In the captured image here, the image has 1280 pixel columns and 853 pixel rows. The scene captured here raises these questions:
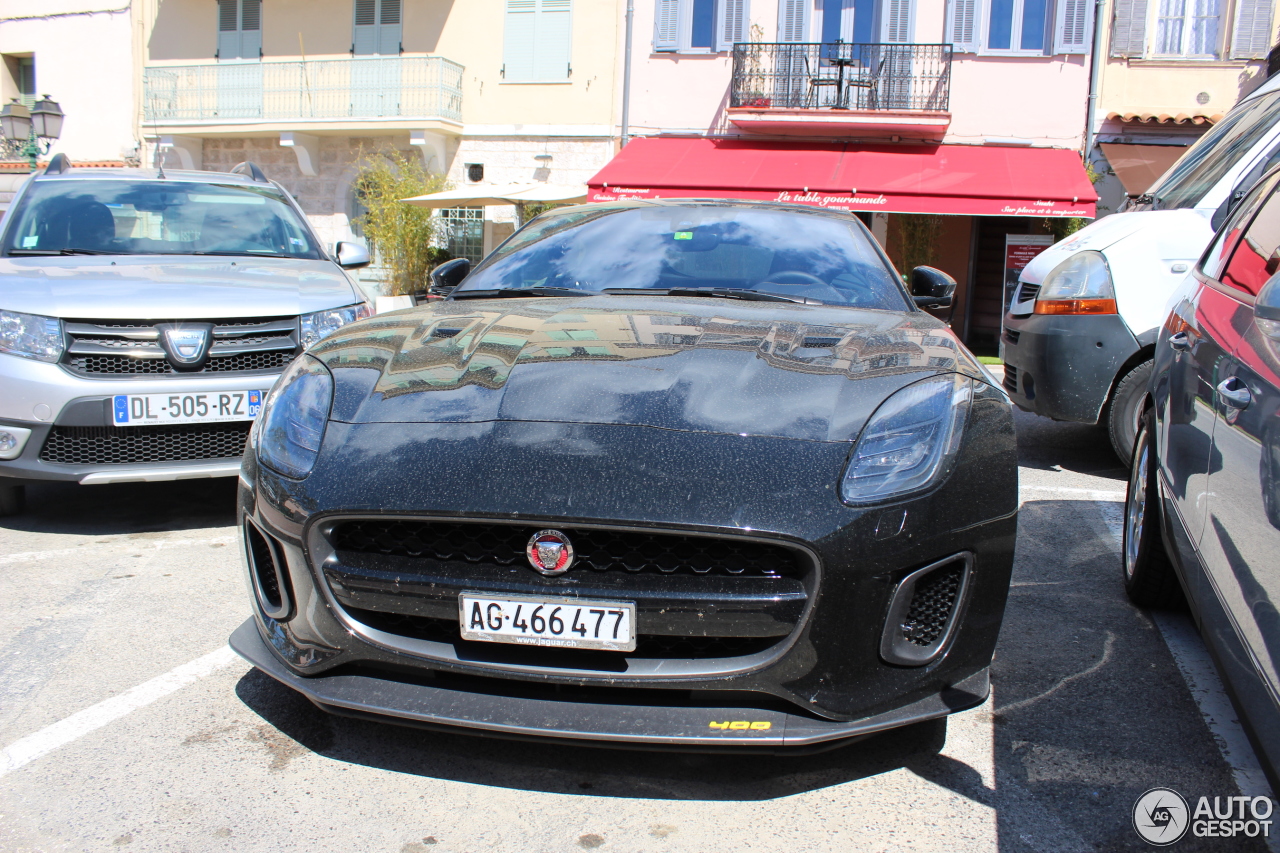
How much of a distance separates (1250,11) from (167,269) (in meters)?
17.6

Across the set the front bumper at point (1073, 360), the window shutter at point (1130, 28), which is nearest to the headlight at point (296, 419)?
the front bumper at point (1073, 360)

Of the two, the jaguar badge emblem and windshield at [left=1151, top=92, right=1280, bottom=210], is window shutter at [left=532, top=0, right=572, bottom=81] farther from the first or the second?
the jaguar badge emblem

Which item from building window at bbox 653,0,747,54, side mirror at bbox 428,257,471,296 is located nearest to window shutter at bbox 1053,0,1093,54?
building window at bbox 653,0,747,54

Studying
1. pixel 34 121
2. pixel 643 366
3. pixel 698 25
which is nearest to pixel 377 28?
pixel 698 25

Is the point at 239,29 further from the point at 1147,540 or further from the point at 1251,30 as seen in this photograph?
the point at 1147,540

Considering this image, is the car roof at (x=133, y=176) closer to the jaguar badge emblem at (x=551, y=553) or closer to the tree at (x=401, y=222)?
the jaguar badge emblem at (x=551, y=553)

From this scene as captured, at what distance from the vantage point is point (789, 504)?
6.63 ft

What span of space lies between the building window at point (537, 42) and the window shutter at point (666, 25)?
5.48 feet

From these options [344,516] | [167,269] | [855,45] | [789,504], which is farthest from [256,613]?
[855,45]

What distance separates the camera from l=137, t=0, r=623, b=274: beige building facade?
19516 millimetres

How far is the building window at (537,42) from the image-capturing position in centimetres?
1948

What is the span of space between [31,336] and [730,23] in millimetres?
16454

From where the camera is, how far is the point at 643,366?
2459 mm

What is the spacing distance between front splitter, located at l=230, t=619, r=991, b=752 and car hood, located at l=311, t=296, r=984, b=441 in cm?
56
